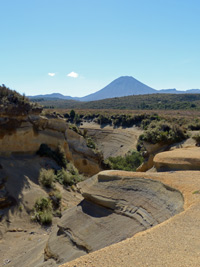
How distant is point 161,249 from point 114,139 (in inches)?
1520

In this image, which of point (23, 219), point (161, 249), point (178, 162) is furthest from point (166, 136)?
point (161, 249)

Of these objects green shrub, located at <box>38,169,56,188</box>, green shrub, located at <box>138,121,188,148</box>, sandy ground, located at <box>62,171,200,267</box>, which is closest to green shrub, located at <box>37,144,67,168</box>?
green shrub, located at <box>38,169,56,188</box>

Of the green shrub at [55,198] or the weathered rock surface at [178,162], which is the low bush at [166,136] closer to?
the weathered rock surface at [178,162]

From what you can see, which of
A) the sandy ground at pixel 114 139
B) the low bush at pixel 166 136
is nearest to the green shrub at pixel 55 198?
the low bush at pixel 166 136

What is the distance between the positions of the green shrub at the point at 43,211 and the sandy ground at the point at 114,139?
24.6 metres

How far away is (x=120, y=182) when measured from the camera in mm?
7066

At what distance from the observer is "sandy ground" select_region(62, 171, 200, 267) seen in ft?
11.5

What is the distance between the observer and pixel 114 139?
42375mm

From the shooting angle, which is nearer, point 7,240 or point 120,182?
point 120,182

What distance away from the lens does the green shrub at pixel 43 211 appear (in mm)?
10656

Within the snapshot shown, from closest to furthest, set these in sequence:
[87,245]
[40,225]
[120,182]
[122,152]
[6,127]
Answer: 1. [87,245]
2. [120,182]
3. [40,225]
4. [6,127]
5. [122,152]

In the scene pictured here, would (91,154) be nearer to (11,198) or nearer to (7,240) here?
(11,198)

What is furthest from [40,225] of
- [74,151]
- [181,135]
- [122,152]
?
[122,152]

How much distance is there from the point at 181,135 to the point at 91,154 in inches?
269
